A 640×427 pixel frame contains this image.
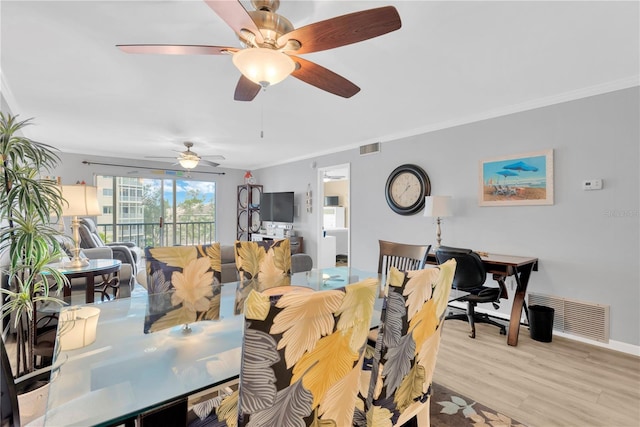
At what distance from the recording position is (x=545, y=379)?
2.29m

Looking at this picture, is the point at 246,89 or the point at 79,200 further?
the point at 79,200

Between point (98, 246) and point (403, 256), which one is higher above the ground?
point (403, 256)

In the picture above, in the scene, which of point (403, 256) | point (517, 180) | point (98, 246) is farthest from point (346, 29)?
point (98, 246)

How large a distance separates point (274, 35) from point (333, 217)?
7.54 m

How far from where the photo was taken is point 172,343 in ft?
4.51

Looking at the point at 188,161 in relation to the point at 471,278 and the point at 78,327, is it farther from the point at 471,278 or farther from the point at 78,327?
the point at 471,278

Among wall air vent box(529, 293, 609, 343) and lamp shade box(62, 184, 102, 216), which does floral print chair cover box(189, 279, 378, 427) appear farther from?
wall air vent box(529, 293, 609, 343)

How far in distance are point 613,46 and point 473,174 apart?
1.71 metres

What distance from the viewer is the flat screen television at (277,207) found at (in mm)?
6652

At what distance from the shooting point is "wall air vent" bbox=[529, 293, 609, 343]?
282 centimetres

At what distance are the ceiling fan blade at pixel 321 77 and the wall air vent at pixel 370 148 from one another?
8.81 feet

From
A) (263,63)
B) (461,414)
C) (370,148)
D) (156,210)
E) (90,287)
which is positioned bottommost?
(461,414)

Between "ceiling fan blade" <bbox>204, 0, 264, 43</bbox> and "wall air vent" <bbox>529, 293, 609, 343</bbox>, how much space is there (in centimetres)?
352

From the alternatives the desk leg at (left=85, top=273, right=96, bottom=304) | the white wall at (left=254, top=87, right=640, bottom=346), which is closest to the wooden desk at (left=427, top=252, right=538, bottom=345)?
the white wall at (left=254, top=87, right=640, bottom=346)
